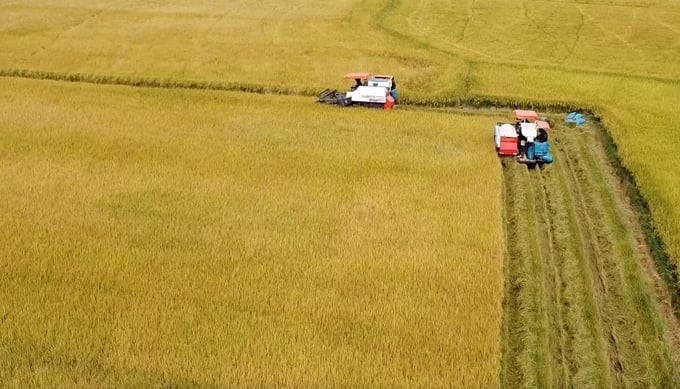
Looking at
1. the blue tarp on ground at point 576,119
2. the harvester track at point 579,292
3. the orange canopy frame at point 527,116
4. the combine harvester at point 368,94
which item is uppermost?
the harvester track at point 579,292

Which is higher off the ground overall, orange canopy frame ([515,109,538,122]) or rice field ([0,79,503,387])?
rice field ([0,79,503,387])

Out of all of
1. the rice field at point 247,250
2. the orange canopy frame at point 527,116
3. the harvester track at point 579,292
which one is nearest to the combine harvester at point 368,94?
the rice field at point 247,250

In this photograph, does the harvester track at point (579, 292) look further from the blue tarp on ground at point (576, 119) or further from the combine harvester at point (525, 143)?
the blue tarp on ground at point (576, 119)

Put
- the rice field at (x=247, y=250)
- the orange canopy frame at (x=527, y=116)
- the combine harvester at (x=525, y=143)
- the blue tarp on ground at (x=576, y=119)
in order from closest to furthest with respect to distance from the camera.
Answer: the rice field at (x=247, y=250) < the combine harvester at (x=525, y=143) < the orange canopy frame at (x=527, y=116) < the blue tarp on ground at (x=576, y=119)

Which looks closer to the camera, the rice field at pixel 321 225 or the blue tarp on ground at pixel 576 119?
the rice field at pixel 321 225

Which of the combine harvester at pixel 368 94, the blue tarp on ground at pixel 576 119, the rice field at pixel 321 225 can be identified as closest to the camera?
the rice field at pixel 321 225

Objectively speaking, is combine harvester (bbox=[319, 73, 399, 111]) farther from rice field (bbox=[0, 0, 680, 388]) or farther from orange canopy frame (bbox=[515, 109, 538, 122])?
orange canopy frame (bbox=[515, 109, 538, 122])

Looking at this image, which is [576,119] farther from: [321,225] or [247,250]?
[247,250]

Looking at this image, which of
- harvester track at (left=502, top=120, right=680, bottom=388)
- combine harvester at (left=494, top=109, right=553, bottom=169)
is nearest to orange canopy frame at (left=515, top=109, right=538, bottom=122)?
combine harvester at (left=494, top=109, right=553, bottom=169)
